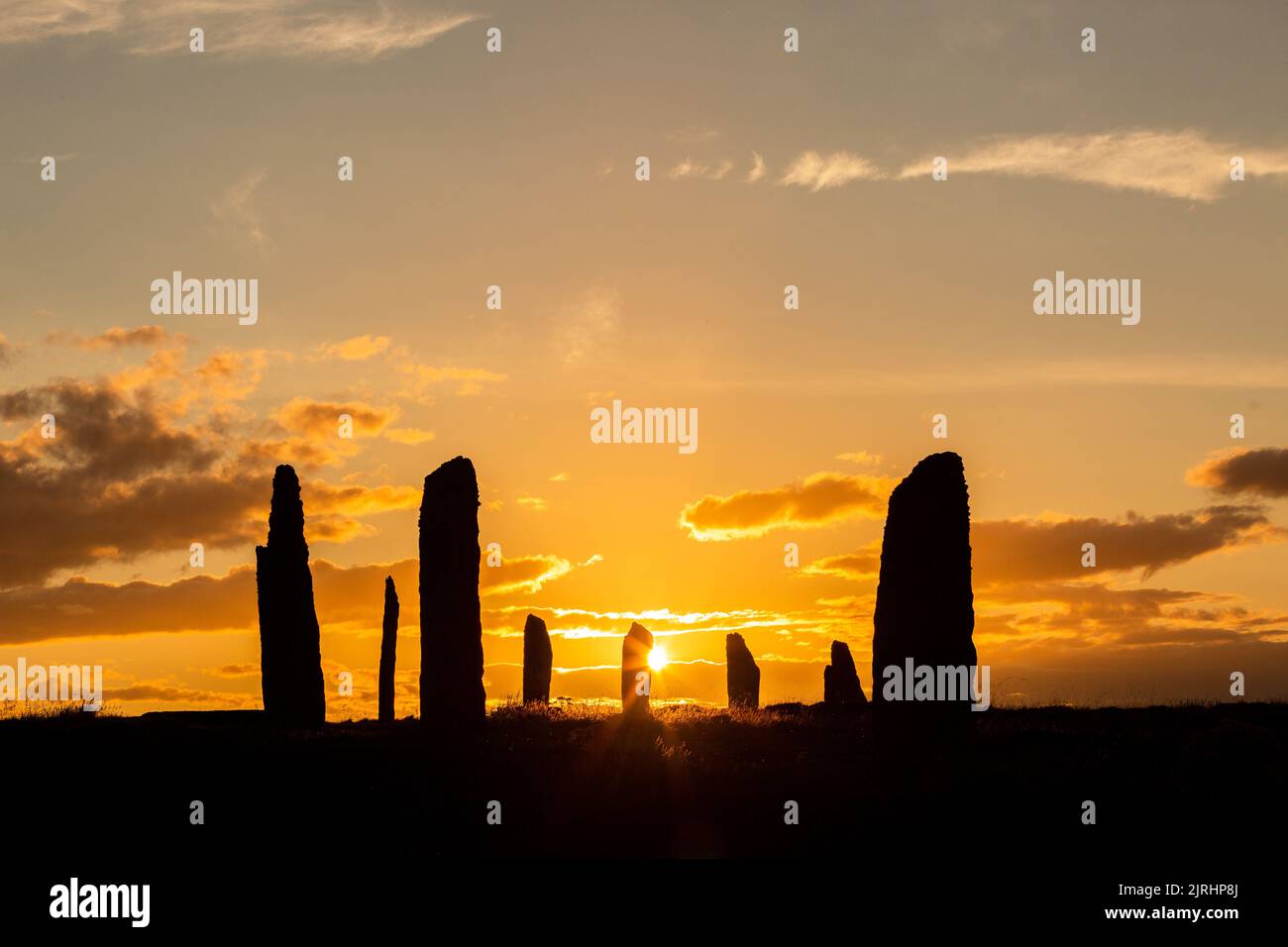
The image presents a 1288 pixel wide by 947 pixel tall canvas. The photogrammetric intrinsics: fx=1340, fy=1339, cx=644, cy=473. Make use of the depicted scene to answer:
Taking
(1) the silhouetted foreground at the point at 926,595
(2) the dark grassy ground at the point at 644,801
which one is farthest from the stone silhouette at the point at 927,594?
(2) the dark grassy ground at the point at 644,801

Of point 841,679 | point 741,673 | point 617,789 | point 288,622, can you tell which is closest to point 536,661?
point 741,673

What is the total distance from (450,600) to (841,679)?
17.5 m

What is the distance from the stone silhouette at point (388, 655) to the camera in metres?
41.9

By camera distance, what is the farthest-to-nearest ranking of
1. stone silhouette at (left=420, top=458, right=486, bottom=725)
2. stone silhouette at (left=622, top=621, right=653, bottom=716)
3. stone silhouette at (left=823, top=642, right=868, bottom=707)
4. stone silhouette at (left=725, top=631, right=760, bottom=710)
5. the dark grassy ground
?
stone silhouette at (left=725, top=631, right=760, bottom=710) → stone silhouette at (left=823, top=642, right=868, bottom=707) → stone silhouette at (left=622, top=621, right=653, bottom=716) → stone silhouette at (left=420, top=458, right=486, bottom=725) → the dark grassy ground

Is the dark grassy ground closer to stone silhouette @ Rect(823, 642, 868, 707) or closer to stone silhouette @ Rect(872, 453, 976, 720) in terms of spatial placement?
stone silhouette @ Rect(872, 453, 976, 720)

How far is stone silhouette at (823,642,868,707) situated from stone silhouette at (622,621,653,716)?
234 inches

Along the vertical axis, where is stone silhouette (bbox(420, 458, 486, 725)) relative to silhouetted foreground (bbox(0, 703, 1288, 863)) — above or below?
above

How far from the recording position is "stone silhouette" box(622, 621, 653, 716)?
1593 inches

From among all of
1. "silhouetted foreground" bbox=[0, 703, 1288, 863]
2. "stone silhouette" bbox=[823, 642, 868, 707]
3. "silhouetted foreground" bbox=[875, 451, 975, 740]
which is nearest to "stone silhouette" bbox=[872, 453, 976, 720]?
"silhouetted foreground" bbox=[875, 451, 975, 740]

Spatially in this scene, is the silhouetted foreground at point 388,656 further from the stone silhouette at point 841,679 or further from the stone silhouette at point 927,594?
the stone silhouette at point 927,594

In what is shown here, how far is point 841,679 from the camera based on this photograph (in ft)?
143

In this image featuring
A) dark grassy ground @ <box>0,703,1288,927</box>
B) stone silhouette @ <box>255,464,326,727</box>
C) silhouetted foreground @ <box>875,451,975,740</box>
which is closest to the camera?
dark grassy ground @ <box>0,703,1288,927</box>

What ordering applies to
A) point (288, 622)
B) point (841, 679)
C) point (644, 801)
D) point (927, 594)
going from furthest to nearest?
1. point (841, 679)
2. point (288, 622)
3. point (927, 594)
4. point (644, 801)

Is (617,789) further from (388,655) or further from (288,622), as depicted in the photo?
(388,655)
